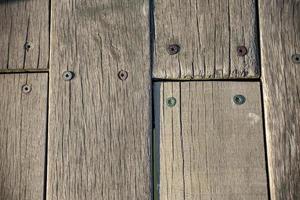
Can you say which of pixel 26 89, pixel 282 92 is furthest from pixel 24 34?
pixel 282 92

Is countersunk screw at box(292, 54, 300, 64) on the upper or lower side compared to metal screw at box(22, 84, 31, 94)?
upper

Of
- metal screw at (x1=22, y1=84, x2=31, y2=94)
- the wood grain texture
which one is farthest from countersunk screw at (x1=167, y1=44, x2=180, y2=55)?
metal screw at (x1=22, y1=84, x2=31, y2=94)

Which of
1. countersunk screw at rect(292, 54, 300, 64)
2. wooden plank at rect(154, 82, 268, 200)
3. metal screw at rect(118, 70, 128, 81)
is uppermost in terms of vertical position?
countersunk screw at rect(292, 54, 300, 64)

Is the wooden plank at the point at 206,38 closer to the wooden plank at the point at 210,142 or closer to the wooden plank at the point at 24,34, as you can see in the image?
the wooden plank at the point at 210,142

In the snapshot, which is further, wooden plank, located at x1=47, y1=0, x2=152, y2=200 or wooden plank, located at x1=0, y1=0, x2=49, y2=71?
wooden plank, located at x1=0, y1=0, x2=49, y2=71

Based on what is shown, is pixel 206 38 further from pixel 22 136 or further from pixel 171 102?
pixel 22 136

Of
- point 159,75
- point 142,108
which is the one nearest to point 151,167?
point 142,108

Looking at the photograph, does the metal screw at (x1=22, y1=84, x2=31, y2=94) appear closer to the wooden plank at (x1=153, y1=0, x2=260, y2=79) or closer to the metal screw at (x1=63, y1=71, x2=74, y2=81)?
the metal screw at (x1=63, y1=71, x2=74, y2=81)
